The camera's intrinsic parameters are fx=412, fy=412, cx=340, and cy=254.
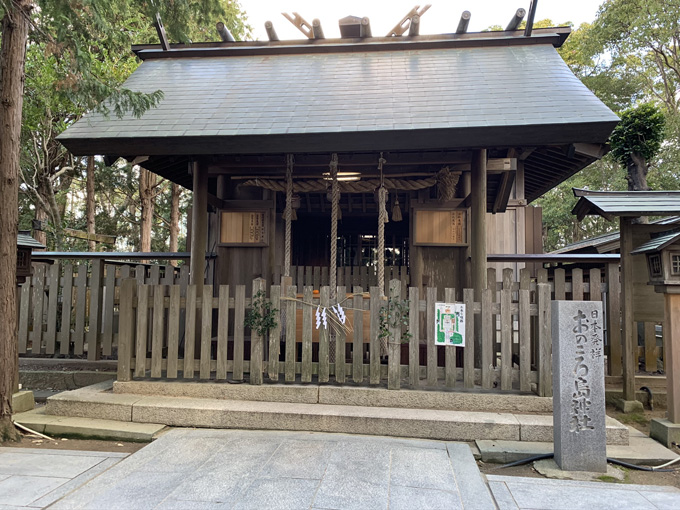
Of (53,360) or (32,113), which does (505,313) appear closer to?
(53,360)

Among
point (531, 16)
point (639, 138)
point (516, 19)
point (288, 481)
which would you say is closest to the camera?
point (288, 481)

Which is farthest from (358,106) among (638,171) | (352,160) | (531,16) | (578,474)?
(638,171)

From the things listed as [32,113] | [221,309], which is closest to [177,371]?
[221,309]

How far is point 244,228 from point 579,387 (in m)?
5.78

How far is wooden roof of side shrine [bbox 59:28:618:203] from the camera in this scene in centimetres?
513

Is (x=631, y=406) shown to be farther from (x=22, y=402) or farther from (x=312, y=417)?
(x=22, y=402)

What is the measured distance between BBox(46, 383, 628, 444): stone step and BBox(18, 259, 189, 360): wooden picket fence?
191 cm

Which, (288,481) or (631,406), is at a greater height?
(631,406)

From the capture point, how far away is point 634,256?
534 cm

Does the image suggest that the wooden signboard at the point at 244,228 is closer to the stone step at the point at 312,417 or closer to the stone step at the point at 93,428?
the stone step at the point at 312,417

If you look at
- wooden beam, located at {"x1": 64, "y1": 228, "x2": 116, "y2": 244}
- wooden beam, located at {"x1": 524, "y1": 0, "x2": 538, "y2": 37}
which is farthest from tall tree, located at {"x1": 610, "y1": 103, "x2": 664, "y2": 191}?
wooden beam, located at {"x1": 64, "y1": 228, "x2": 116, "y2": 244}

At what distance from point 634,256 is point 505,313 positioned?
203cm

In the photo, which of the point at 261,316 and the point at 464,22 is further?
the point at 464,22

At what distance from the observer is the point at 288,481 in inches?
136
